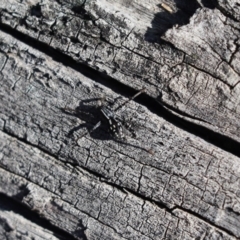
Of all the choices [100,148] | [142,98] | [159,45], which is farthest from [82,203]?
[159,45]

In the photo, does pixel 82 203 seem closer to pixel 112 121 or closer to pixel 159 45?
pixel 112 121

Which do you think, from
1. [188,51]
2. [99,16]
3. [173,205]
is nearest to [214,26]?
[188,51]

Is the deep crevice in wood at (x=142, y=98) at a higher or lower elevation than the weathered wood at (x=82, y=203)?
higher

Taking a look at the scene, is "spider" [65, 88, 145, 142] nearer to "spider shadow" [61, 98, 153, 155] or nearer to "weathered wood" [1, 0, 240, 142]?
"spider shadow" [61, 98, 153, 155]

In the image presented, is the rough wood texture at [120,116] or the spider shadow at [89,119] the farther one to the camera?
the spider shadow at [89,119]

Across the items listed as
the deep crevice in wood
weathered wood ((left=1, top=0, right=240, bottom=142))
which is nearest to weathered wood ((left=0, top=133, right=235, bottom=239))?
the deep crevice in wood

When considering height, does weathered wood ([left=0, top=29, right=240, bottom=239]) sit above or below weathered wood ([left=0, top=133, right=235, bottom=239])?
above

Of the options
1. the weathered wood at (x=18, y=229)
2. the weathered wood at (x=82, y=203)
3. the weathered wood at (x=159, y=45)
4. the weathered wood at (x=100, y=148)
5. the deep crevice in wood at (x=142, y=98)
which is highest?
the weathered wood at (x=159, y=45)

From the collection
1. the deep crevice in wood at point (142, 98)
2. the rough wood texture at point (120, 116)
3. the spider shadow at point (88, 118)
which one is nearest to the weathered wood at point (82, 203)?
the rough wood texture at point (120, 116)

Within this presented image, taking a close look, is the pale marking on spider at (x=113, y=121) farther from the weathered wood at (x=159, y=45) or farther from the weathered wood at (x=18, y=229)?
the weathered wood at (x=18, y=229)
